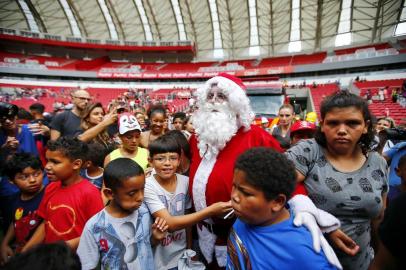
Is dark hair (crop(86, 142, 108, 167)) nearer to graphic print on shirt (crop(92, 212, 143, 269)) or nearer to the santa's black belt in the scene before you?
graphic print on shirt (crop(92, 212, 143, 269))

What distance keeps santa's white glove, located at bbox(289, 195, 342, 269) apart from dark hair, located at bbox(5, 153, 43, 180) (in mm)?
2177

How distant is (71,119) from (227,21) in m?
26.1

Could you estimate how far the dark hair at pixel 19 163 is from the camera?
1.93 metres

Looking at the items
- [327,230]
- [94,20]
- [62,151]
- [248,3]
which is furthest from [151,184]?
[94,20]

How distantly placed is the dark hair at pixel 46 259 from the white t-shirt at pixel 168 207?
0.81 m

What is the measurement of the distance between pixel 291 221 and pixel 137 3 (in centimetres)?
2815

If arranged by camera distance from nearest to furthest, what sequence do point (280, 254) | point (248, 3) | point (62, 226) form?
1. point (280, 254)
2. point (62, 226)
3. point (248, 3)

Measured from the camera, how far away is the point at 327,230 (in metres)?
1.02

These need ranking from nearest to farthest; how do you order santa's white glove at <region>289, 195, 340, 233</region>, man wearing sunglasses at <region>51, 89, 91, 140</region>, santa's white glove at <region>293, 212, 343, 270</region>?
santa's white glove at <region>293, 212, 343, 270</region>, santa's white glove at <region>289, 195, 340, 233</region>, man wearing sunglasses at <region>51, 89, 91, 140</region>

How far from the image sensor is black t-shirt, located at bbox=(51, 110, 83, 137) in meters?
3.07

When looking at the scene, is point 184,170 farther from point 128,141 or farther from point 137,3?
point 137,3

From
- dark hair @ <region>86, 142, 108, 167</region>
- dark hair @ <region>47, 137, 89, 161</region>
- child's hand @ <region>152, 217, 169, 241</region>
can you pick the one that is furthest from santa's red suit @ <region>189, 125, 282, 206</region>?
dark hair @ <region>86, 142, 108, 167</region>

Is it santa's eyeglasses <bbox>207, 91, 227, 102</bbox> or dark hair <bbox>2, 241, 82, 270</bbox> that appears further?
santa's eyeglasses <bbox>207, 91, 227, 102</bbox>

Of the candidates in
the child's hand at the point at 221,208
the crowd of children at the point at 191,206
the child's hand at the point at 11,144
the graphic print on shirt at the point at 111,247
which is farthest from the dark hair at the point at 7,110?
the child's hand at the point at 221,208
